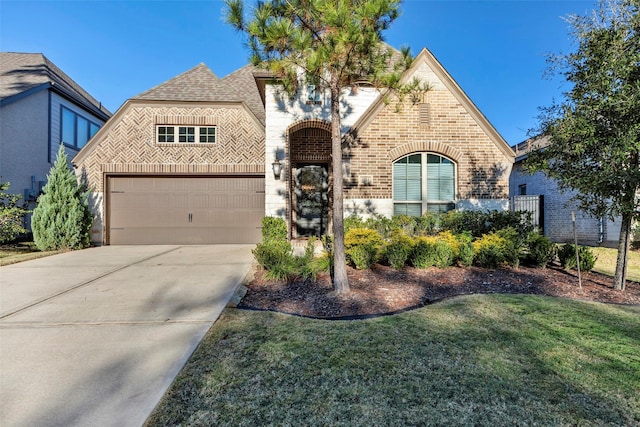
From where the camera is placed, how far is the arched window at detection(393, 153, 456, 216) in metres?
8.16

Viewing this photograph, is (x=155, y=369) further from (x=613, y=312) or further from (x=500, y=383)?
(x=613, y=312)

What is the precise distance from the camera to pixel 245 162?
398 inches

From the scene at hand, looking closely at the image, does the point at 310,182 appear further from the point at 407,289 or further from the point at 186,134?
the point at 407,289

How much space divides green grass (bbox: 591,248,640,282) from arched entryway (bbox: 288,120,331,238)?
6.82 meters

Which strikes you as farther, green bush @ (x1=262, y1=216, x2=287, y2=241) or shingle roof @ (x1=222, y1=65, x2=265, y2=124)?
shingle roof @ (x1=222, y1=65, x2=265, y2=124)

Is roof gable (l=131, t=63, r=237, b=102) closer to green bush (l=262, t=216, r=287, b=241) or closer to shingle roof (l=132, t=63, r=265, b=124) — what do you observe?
shingle roof (l=132, t=63, r=265, b=124)

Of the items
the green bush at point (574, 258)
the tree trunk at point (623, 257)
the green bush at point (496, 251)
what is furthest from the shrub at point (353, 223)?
the tree trunk at point (623, 257)

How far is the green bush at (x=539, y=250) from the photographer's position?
607cm

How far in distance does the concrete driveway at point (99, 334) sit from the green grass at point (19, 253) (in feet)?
4.31

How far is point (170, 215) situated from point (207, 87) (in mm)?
4613

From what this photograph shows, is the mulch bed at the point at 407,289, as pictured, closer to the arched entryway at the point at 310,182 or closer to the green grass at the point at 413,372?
the green grass at the point at 413,372

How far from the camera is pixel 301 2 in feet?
14.0

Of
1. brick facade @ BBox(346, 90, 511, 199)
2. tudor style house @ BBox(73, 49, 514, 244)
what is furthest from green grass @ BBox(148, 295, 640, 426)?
tudor style house @ BBox(73, 49, 514, 244)

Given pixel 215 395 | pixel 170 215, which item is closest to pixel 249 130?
pixel 170 215
